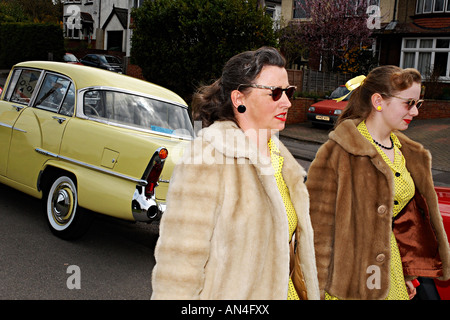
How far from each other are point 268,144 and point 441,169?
1242cm

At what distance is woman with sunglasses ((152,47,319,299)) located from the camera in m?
1.92

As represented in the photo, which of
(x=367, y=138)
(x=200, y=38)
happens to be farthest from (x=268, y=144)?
(x=200, y=38)

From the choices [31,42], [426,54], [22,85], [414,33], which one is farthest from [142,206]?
[31,42]

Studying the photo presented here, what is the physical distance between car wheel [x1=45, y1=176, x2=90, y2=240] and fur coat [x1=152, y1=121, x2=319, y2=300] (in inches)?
159

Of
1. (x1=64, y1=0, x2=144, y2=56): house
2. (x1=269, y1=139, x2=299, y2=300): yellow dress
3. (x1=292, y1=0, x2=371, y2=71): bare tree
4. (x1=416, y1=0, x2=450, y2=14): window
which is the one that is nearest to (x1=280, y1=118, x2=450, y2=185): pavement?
(x1=292, y1=0, x2=371, y2=71): bare tree

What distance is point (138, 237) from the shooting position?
6.39 metres

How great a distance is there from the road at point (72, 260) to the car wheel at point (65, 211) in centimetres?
12

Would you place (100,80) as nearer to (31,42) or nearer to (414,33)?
(414,33)

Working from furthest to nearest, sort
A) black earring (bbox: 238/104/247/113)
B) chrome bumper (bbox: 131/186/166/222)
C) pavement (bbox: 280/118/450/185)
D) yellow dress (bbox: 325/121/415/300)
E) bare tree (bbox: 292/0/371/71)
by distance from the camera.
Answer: bare tree (bbox: 292/0/371/71) → pavement (bbox: 280/118/450/185) → chrome bumper (bbox: 131/186/166/222) → yellow dress (bbox: 325/121/415/300) → black earring (bbox: 238/104/247/113)

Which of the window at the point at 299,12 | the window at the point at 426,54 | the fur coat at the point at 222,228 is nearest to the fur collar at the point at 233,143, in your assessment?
the fur coat at the point at 222,228

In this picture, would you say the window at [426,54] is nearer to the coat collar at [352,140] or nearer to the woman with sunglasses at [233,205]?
the coat collar at [352,140]

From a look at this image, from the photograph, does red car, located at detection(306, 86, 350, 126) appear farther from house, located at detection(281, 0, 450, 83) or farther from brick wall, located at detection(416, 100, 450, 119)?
house, located at detection(281, 0, 450, 83)

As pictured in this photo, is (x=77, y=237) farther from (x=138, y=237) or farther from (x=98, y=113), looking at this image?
(x=98, y=113)

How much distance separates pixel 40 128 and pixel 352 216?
4.56 metres
